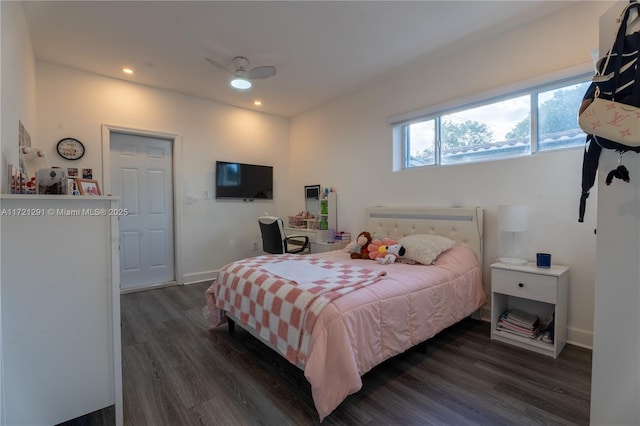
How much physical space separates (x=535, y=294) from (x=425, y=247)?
35.3 inches

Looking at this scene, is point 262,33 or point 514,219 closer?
point 514,219

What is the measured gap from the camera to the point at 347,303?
168 cm

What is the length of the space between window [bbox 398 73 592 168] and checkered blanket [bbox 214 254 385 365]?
1.88 meters

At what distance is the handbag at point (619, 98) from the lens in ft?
3.06

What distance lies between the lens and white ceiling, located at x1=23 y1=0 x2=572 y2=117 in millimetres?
2436

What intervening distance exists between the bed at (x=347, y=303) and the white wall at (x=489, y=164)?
0.39 m

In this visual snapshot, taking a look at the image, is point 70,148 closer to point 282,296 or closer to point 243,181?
point 243,181

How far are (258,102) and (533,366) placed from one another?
4.63 metres

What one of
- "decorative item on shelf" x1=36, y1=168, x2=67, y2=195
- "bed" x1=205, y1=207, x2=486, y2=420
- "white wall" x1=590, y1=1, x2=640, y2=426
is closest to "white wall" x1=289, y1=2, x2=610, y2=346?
"bed" x1=205, y1=207, x2=486, y2=420

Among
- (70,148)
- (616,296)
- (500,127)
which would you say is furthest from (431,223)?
(70,148)

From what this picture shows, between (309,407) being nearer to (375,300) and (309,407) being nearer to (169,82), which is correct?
(375,300)

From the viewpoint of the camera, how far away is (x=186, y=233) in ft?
14.2

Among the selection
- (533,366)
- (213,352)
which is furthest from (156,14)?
(533,366)

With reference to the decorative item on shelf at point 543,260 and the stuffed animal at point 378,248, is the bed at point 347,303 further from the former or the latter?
the decorative item on shelf at point 543,260
